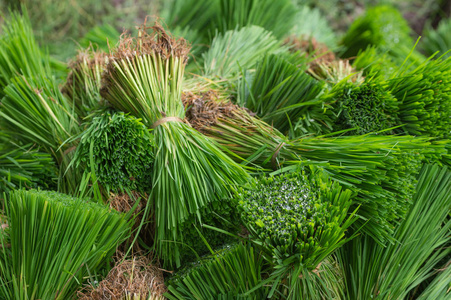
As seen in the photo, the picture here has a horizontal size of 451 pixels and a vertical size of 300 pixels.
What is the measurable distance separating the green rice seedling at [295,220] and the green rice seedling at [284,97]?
0.57 ft

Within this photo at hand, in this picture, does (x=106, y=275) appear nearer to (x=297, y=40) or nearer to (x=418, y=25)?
(x=297, y=40)

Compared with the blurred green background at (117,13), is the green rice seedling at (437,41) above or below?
below

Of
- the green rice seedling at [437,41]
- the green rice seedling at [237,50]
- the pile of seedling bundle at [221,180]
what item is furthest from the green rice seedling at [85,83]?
the green rice seedling at [437,41]

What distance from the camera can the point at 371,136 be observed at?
694mm

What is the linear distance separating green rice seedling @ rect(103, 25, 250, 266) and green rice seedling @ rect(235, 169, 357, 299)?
0.07 meters

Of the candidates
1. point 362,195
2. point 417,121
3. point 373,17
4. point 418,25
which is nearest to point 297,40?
point 373,17

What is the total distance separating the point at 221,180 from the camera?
633 mm

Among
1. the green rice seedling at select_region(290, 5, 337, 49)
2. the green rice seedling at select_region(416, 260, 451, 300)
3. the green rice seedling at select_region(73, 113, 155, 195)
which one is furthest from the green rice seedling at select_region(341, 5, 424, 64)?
the green rice seedling at select_region(73, 113, 155, 195)

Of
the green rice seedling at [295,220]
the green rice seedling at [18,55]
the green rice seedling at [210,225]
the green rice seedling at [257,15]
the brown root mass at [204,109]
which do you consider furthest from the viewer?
the green rice seedling at [257,15]

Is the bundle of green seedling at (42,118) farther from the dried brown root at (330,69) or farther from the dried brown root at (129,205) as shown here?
the dried brown root at (330,69)

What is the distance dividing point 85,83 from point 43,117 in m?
0.12

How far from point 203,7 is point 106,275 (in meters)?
0.75

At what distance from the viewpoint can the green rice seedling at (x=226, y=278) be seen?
1.98ft

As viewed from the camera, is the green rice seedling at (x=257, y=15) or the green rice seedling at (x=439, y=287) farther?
the green rice seedling at (x=257, y=15)
